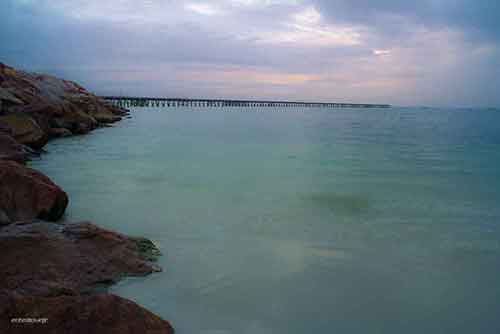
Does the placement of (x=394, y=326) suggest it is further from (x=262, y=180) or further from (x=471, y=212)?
(x=262, y=180)

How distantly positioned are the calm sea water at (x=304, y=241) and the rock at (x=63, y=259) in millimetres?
209

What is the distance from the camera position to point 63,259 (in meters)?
3.37

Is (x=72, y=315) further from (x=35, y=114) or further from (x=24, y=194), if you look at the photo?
(x=35, y=114)

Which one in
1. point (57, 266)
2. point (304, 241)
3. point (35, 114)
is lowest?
point (304, 241)

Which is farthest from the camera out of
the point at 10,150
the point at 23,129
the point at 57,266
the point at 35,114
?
the point at 35,114

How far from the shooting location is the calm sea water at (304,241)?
328 cm

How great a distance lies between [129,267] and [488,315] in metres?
2.97

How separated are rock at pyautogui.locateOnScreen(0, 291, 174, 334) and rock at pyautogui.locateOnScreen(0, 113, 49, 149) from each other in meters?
9.16

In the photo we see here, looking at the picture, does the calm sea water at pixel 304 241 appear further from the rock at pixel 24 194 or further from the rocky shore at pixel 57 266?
the rock at pixel 24 194

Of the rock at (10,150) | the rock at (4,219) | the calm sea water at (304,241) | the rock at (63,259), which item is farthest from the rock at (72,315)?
the rock at (10,150)

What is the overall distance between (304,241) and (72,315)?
9.88 ft

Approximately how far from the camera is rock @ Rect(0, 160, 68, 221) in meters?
4.44

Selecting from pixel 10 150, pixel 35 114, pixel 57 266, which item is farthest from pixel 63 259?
pixel 35 114

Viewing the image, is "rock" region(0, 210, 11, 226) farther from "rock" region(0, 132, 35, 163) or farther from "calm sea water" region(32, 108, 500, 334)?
"rock" region(0, 132, 35, 163)
